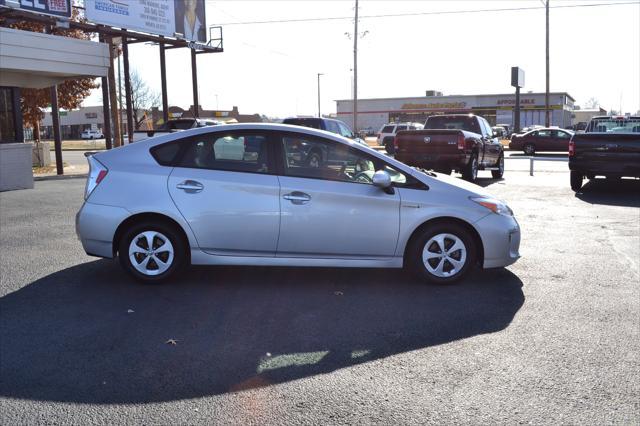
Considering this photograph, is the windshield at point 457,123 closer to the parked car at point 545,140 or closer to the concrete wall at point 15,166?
the concrete wall at point 15,166

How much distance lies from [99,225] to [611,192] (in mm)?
12283

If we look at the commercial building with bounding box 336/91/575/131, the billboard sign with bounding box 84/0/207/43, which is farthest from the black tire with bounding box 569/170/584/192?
the commercial building with bounding box 336/91/575/131

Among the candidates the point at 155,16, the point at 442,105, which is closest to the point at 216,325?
the point at 155,16

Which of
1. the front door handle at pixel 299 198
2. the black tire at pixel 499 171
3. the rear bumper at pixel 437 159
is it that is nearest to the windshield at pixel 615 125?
the rear bumper at pixel 437 159

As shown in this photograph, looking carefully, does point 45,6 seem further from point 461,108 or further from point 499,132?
point 461,108

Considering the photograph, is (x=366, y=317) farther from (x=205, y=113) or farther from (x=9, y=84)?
(x=205, y=113)

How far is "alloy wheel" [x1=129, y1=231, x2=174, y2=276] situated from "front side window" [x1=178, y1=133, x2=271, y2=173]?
812 millimetres

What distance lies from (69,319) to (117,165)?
68.8 inches

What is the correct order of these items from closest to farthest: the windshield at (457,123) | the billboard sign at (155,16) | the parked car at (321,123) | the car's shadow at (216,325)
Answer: the car's shadow at (216,325) < the parked car at (321,123) < the windshield at (457,123) < the billboard sign at (155,16)

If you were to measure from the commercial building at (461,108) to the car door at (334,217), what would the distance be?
78.3 meters

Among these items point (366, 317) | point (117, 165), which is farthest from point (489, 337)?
point (117, 165)

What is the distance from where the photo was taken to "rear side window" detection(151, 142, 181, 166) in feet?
20.6

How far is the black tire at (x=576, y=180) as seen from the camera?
574 inches

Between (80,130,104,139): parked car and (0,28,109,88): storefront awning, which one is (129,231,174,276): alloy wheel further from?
(80,130,104,139): parked car
